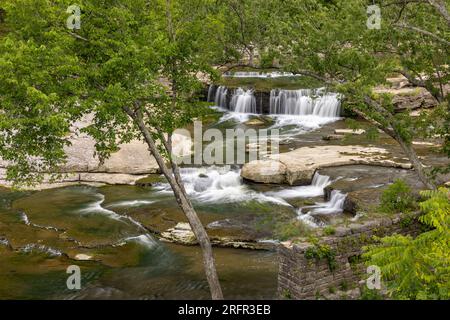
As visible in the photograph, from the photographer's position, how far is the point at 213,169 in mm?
24422

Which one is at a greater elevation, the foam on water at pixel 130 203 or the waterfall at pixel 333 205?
the waterfall at pixel 333 205

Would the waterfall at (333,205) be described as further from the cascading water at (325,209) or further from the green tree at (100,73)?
the green tree at (100,73)

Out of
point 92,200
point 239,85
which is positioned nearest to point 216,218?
point 92,200

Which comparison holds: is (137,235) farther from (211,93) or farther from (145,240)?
(211,93)

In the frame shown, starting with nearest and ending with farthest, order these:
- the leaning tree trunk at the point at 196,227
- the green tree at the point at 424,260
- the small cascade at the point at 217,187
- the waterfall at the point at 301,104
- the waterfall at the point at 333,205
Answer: the green tree at the point at 424,260 → the leaning tree trunk at the point at 196,227 → the waterfall at the point at 333,205 → the small cascade at the point at 217,187 → the waterfall at the point at 301,104

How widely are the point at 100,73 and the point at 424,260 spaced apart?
8.87m

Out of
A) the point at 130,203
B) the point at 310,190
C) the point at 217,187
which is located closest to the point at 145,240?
the point at 130,203

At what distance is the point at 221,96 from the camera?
40.1 metres

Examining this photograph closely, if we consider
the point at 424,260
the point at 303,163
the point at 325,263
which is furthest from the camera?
the point at 303,163

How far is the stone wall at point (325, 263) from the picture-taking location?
987 centimetres

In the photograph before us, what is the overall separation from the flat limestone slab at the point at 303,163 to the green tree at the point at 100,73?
9.02 meters

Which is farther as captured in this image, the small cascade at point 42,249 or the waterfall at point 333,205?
the waterfall at point 333,205

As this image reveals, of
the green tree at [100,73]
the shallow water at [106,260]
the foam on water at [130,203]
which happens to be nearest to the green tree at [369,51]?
the green tree at [100,73]

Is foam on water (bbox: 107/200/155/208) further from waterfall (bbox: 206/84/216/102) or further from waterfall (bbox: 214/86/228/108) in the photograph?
waterfall (bbox: 206/84/216/102)
